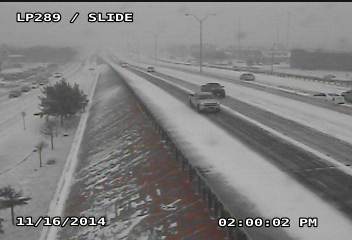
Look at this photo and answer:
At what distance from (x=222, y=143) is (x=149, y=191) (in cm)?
610

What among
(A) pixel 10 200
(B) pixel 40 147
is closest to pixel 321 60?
(B) pixel 40 147

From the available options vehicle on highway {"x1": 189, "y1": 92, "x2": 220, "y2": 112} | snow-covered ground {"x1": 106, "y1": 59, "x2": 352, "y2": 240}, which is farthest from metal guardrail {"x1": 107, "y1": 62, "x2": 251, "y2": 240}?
vehicle on highway {"x1": 189, "y1": 92, "x2": 220, "y2": 112}

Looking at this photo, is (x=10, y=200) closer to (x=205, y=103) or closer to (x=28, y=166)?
(x=28, y=166)

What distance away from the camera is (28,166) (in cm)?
4053

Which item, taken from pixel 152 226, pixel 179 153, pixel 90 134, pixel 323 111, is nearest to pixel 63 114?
pixel 90 134

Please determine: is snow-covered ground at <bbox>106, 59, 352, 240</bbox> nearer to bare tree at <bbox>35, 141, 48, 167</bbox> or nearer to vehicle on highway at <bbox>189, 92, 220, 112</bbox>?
vehicle on highway at <bbox>189, 92, 220, 112</bbox>

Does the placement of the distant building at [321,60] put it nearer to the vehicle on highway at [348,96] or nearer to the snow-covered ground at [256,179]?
the vehicle on highway at [348,96]

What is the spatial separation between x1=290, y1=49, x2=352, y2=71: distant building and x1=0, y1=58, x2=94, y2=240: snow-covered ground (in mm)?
78968

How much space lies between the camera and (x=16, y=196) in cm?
2892

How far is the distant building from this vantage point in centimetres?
11793

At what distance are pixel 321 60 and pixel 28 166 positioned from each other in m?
98.8

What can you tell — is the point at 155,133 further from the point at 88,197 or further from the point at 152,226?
the point at 152,226

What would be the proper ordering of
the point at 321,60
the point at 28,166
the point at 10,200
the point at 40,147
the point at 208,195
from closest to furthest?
the point at 208,195 < the point at 10,200 < the point at 28,166 < the point at 40,147 < the point at 321,60

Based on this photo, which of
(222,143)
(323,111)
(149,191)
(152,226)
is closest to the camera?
(152,226)
